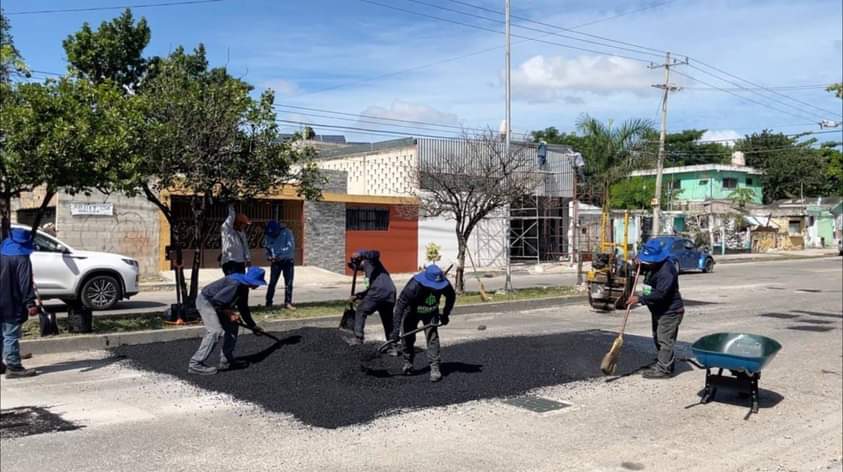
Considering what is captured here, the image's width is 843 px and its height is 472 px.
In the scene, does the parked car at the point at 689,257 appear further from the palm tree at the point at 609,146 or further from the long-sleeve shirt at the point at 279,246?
the long-sleeve shirt at the point at 279,246

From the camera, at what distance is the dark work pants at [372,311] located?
28.6 ft

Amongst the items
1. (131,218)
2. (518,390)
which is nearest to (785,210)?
(131,218)

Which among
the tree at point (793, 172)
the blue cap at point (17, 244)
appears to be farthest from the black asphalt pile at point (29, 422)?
the tree at point (793, 172)

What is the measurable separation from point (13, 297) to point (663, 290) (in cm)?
744

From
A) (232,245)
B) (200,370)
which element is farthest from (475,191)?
(200,370)

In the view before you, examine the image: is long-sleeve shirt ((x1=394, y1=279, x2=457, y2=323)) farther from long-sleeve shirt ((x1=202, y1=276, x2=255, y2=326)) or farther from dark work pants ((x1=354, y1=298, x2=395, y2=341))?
long-sleeve shirt ((x1=202, y1=276, x2=255, y2=326))

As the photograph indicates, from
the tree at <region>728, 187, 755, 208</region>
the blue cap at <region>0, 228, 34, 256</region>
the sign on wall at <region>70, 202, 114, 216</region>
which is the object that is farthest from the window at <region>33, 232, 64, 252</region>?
the tree at <region>728, 187, 755, 208</region>

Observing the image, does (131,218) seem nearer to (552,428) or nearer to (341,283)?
(341,283)

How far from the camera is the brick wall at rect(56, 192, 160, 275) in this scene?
2131cm

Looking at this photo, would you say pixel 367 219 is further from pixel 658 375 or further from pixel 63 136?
pixel 658 375

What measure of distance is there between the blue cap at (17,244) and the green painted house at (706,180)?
54.1 metres

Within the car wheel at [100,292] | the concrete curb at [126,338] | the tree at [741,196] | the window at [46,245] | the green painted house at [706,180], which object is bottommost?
the concrete curb at [126,338]

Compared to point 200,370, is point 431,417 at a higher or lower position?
lower

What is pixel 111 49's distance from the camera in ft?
93.7
